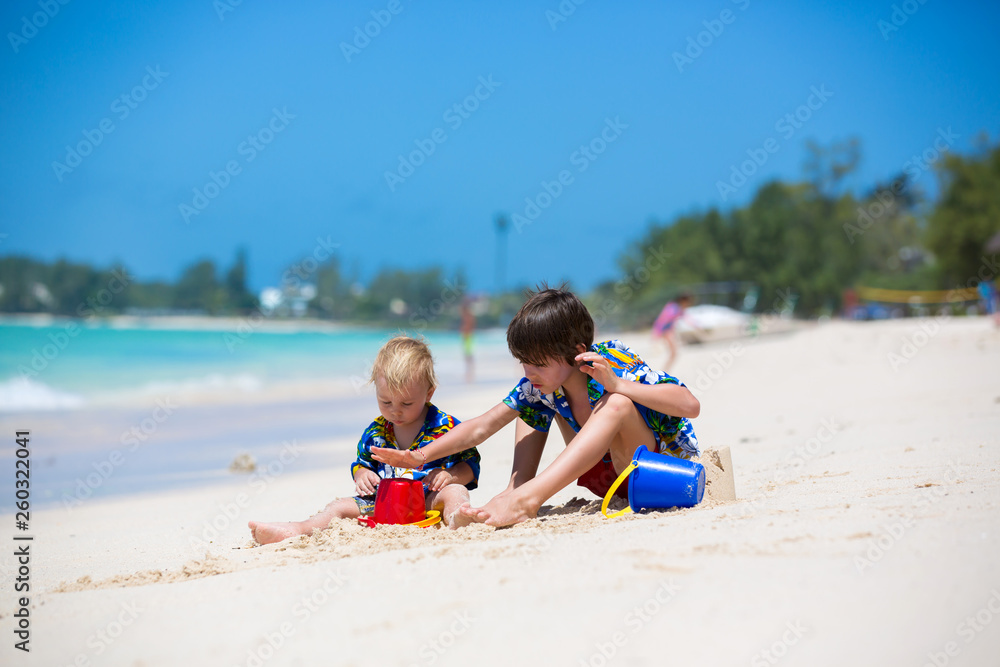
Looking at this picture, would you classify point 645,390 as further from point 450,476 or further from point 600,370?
point 450,476

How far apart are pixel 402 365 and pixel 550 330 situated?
2.33 ft

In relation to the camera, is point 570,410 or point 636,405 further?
point 570,410

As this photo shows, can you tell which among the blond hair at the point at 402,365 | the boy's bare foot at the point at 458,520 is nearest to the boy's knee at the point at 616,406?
the boy's bare foot at the point at 458,520

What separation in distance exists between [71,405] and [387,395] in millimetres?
Answer: 9188

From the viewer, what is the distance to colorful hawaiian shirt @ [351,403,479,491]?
3.41 m

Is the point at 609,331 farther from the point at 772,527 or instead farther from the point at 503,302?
the point at 772,527

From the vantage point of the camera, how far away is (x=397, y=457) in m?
3.18

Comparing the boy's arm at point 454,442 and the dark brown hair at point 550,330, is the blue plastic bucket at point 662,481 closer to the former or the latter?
the dark brown hair at point 550,330

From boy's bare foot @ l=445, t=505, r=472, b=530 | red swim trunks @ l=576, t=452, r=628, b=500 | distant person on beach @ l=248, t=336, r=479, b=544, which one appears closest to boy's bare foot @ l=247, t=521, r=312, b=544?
distant person on beach @ l=248, t=336, r=479, b=544

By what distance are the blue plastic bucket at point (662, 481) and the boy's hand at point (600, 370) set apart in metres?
0.30

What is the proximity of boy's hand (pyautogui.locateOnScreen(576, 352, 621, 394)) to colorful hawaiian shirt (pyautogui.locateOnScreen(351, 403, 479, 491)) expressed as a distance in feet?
2.72

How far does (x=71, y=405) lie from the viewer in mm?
10688

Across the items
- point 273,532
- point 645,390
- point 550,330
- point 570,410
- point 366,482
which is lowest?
point 273,532

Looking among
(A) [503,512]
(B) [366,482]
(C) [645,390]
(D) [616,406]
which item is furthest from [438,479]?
(C) [645,390]
